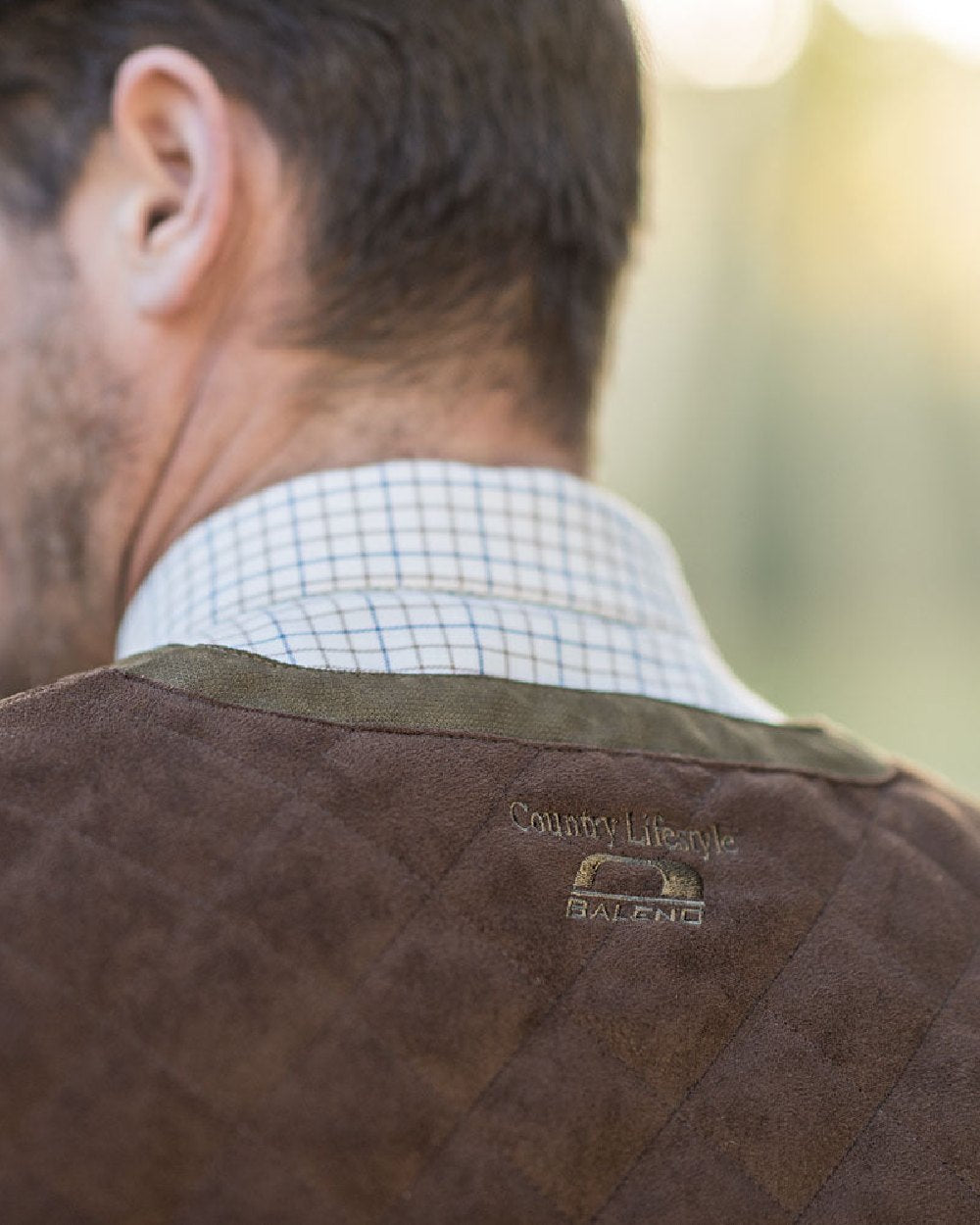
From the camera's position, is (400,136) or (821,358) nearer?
(400,136)

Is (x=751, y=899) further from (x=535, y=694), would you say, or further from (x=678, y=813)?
(x=535, y=694)

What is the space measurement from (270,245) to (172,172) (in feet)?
0.25

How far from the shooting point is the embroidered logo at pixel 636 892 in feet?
2.12

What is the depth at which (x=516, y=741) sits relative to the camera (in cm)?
68

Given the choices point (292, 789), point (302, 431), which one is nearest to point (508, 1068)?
point (292, 789)

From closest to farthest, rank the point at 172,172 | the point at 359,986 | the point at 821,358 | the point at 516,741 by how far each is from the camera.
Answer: the point at 359,986 → the point at 516,741 → the point at 172,172 → the point at 821,358

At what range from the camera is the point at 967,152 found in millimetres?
6500

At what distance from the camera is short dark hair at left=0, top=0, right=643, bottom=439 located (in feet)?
2.79

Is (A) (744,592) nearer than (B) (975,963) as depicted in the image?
No

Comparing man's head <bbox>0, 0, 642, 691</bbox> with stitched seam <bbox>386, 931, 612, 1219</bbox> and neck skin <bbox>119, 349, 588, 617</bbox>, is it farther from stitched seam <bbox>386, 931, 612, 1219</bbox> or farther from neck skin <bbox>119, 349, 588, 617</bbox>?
stitched seam <bbox>386, 931, 612, 1219</bbox>

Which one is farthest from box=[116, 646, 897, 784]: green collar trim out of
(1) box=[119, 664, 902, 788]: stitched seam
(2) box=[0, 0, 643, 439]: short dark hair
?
(2) box=[0, 0, 643, 439]: short dark hair

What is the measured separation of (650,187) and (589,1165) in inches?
30.9

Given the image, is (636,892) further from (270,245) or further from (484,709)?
(270,245)

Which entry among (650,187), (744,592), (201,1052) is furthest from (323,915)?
(744,592)
